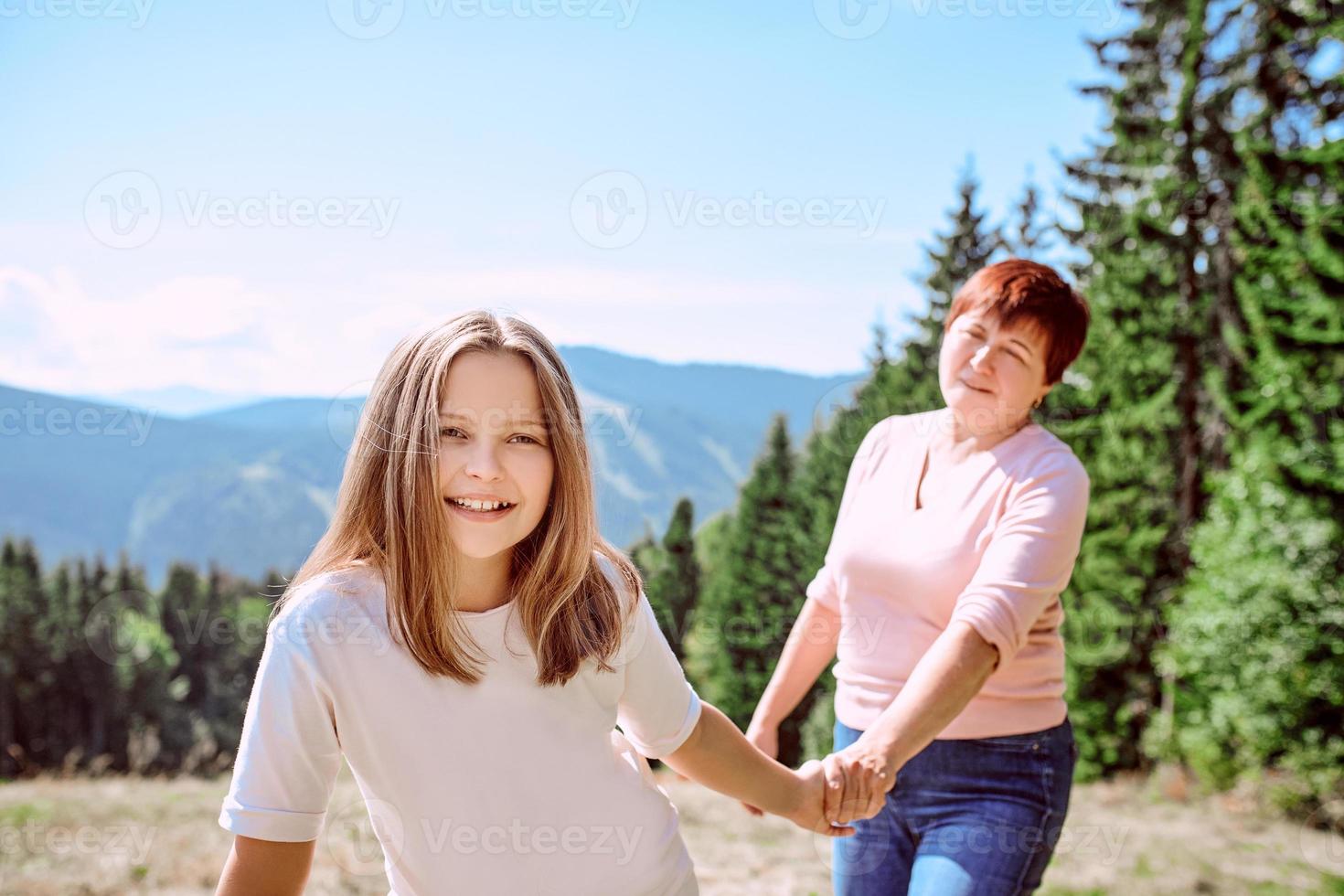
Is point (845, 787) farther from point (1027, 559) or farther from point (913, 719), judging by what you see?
point (1027, 559)

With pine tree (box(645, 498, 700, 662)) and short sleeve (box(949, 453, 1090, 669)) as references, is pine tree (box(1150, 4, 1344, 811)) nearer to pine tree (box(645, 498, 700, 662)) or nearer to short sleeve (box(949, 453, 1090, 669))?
pine tree (box(645, 498, 700, 662))

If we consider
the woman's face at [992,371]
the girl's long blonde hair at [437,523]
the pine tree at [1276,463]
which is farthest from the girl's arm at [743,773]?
the pine tree at [1276,463]

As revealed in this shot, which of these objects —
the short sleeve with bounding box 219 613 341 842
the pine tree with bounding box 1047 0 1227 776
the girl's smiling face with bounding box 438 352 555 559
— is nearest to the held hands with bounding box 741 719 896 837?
the girl's smiling face with bounding box 438 352 555 559

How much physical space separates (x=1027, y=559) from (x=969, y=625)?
0.73 ft

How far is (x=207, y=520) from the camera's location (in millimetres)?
199875

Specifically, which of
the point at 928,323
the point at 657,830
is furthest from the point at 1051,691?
the point at 928,323

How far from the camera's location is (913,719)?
2484mm

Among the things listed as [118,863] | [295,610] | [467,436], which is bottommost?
[118,863]

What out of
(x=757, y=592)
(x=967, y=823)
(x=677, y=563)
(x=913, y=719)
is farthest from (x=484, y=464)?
(x=757, y=592)

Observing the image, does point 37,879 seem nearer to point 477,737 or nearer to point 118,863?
point 118,863

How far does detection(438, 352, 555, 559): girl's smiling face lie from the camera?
1859 mm

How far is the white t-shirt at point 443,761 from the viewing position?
1.67 metres

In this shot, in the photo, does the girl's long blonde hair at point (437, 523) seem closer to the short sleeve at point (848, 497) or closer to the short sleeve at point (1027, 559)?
the short sleeve at point (1027, 559)

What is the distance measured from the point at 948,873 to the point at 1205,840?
321 inches
